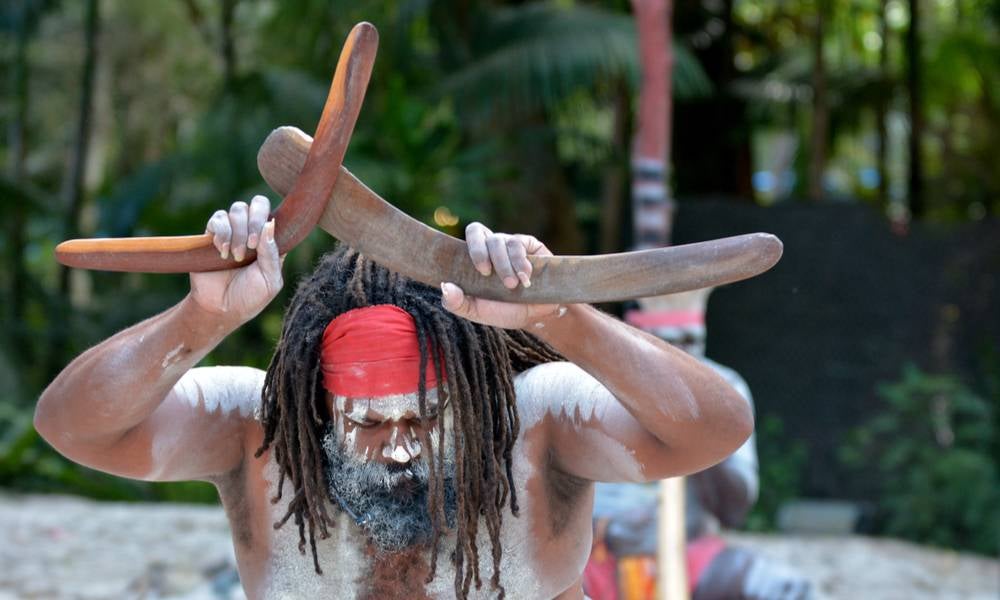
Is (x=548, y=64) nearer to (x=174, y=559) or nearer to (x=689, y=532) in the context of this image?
(x=174, y=559)

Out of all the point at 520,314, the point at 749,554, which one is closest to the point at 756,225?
the point at 749,554

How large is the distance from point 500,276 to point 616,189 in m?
7.53

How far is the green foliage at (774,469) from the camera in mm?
8480

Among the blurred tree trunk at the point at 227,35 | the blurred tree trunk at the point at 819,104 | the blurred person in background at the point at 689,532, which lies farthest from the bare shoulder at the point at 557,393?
the blurred tree trunk at the point at 227,35

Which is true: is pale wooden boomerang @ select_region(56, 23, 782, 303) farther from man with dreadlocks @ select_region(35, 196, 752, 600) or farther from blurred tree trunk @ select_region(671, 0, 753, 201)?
blurred tree trunk @ select_region(671, 0, 753, 201)

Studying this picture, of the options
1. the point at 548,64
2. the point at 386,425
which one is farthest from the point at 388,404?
the point at 548,64

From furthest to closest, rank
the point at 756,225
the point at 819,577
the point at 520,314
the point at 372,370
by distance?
1. the point at 756,225
2. the point at 819,577
3. the point at 372,370
4. the point at 520,314

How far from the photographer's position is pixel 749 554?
4109mm

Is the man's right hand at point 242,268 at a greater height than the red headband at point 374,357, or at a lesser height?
greater

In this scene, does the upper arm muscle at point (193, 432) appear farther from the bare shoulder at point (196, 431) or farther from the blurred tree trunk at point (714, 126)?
the blurred tree trunk at point (714, 126)

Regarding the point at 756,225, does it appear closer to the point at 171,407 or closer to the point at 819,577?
the point at 819,577

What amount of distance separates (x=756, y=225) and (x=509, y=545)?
21.2 ft

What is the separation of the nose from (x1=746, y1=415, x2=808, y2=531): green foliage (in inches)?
257

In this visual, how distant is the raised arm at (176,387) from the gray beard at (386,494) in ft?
0.77
